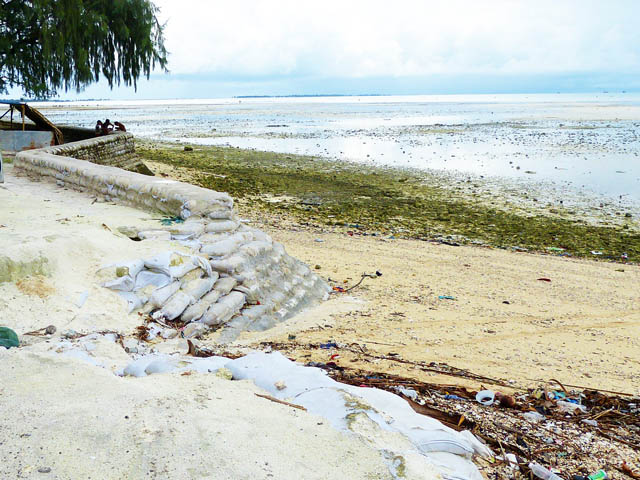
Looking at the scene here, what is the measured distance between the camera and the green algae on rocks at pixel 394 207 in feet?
34.4

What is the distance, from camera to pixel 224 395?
3.19m

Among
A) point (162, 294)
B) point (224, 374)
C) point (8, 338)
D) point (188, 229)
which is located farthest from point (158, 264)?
point (224, 374)

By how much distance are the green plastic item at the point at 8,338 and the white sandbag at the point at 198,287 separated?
1801 millimetres

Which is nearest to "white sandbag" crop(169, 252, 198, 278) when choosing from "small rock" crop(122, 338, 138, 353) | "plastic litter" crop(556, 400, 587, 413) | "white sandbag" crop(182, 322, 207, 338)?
"white sandbag" crop(182, 322, 207, 338)

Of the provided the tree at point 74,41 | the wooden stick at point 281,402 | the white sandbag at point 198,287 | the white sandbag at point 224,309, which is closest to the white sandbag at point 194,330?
the white sandbag at point 224,309

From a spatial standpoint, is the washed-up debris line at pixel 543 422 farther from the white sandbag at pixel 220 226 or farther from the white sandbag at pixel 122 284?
the white sandbag at pixel 220 226

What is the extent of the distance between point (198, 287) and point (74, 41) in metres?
12.1

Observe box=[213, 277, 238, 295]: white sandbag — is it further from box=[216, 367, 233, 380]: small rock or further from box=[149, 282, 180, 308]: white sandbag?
box=[216, 367, 233, 380]: small rock

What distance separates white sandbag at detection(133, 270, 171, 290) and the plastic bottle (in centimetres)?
368

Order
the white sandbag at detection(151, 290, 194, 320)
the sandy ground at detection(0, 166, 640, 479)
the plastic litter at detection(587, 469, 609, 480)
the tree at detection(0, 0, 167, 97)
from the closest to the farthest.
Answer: the sandy ground at detection(0, 166, 640, 479)
the plastic litter at detection(587, 469, 609, 480)
the white sandbag at detection(151, 290, 194, 320)
the tree at detection(0, 0, 167, 97)

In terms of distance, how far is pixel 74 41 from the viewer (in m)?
14.8

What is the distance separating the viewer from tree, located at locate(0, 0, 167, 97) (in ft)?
47.2

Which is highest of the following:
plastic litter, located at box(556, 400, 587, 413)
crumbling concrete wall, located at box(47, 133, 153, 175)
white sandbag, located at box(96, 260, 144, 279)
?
crumbling concrete wall, located at box(47, 133, 153, 175)

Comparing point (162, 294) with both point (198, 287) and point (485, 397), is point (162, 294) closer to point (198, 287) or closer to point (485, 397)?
point (198, 287)
